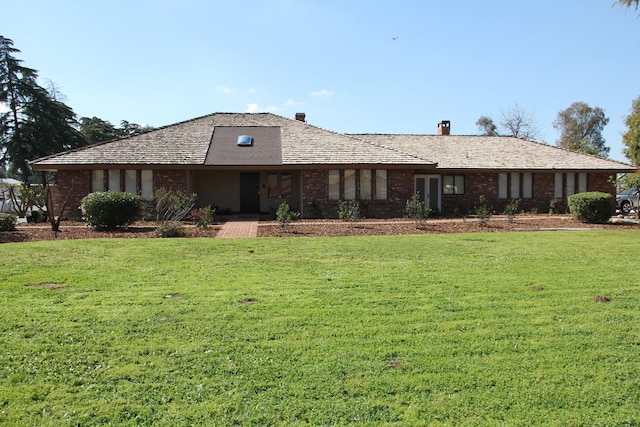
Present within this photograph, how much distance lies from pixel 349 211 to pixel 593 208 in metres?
9.79

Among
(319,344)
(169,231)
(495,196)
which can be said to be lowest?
(319,344)

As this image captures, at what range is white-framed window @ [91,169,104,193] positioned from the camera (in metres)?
22.1

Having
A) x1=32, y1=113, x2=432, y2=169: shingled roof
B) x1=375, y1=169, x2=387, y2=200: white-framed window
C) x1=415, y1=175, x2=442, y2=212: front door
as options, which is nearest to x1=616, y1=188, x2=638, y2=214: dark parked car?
x1=415, y1=175, x2=442, y2=212: front door

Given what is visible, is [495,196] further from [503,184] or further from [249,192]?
[249,192]

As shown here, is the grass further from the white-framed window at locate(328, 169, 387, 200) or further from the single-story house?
the white-framed window at locate(328, 169, 387, 200)

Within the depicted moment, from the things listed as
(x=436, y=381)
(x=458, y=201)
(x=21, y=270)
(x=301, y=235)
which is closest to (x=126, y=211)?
(x=301, y=235)

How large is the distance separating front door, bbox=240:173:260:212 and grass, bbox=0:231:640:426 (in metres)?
15.9

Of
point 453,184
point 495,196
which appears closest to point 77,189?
point 453,184

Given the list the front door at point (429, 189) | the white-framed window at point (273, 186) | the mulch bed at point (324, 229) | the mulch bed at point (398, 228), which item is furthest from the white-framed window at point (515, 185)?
the white-framed window at point (273, 186)

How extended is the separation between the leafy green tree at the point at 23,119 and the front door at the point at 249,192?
29155 millimetres

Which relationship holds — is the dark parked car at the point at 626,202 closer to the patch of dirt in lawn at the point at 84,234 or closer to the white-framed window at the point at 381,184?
the white-framed window at the point at 381,184

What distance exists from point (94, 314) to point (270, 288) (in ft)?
8.26

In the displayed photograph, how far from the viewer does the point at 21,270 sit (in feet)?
28.9

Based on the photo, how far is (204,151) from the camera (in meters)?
23.3
